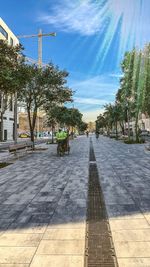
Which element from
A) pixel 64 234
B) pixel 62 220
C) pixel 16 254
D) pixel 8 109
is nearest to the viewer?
pixel 16 254

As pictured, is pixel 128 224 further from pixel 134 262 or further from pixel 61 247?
pixel 134 262

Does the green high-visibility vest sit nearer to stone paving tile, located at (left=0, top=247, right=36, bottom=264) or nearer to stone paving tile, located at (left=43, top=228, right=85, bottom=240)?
stone paving tile, located at (left=43, top=228, right=85, bottom=240)

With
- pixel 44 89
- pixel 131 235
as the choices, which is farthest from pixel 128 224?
pixel 44 89

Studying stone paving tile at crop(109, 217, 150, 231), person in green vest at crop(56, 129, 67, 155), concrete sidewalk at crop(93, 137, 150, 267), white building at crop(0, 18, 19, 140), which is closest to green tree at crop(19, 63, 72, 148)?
person in green vest at crop(56, 129, 67, 155)

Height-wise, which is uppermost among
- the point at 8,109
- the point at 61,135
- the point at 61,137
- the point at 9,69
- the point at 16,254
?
the point at 8,109

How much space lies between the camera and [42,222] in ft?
22.4

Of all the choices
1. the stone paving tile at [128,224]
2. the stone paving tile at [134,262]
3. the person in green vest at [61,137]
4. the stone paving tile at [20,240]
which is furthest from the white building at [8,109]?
the stone paving tile at [134,262]

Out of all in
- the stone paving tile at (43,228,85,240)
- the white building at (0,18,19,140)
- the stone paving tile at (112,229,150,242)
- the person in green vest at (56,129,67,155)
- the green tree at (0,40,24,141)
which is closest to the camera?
the stone paving tile at (112,229,150,242)

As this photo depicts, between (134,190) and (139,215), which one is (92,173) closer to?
(134,190)

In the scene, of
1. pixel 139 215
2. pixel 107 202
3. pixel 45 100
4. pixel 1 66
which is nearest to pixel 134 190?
pixel 107 202

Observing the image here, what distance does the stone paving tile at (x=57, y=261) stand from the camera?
187 inches

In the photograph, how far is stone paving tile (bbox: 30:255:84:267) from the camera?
474 centimetres

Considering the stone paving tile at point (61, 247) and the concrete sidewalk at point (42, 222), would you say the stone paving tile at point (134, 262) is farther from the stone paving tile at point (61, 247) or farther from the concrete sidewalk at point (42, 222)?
the stone paving tile at point (61, 247)

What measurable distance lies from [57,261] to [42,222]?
2.00m
